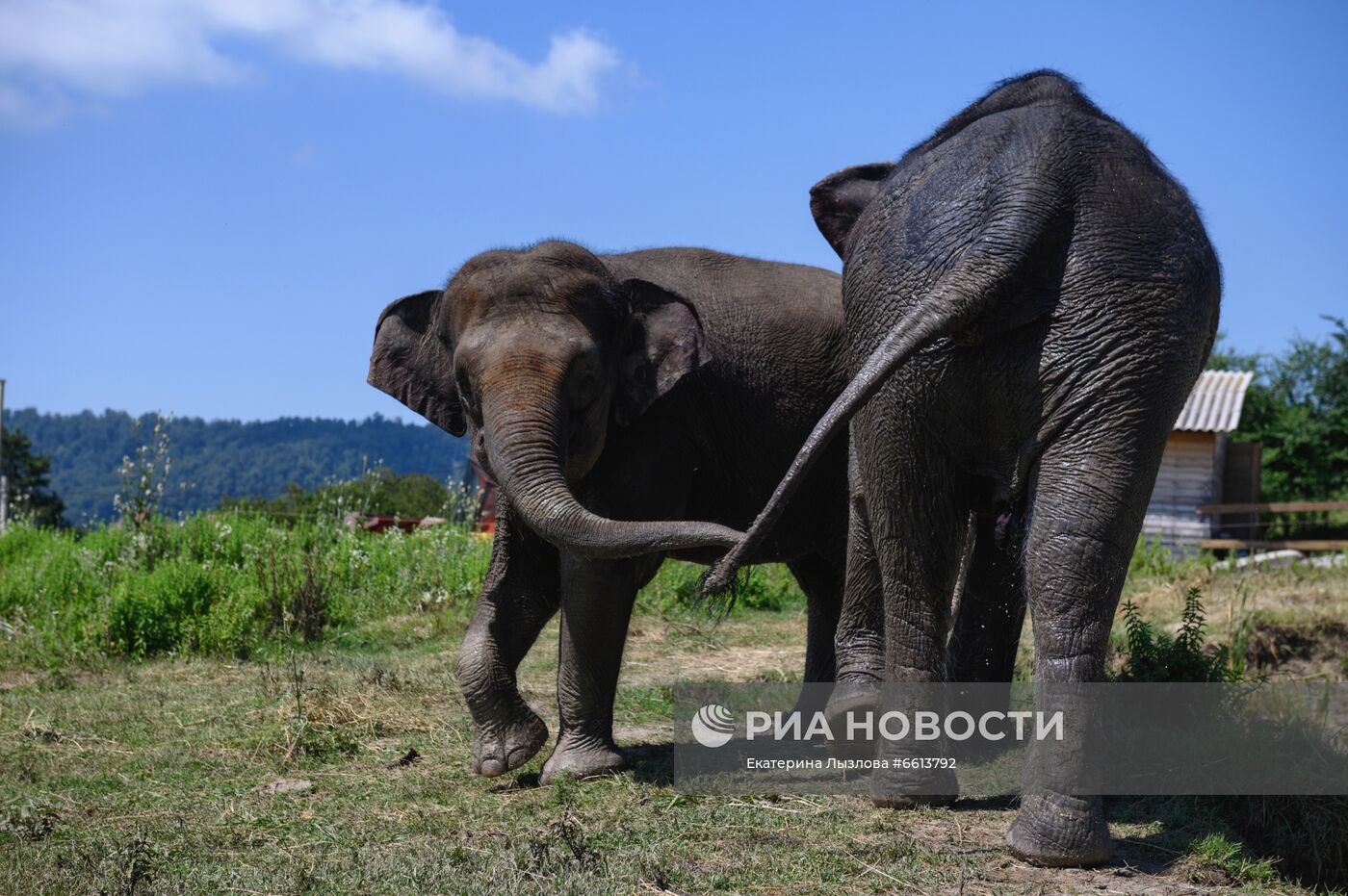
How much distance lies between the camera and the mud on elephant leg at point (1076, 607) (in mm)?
4609

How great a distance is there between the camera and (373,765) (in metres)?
6.78

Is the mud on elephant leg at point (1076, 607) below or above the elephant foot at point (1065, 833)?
above

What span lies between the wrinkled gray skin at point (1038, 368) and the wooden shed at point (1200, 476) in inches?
856

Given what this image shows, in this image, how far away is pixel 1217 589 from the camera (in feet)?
41.4

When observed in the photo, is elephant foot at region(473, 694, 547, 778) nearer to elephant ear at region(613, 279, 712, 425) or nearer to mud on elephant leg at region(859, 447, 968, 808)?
elephant ear at region(613, 279, 712, 425)

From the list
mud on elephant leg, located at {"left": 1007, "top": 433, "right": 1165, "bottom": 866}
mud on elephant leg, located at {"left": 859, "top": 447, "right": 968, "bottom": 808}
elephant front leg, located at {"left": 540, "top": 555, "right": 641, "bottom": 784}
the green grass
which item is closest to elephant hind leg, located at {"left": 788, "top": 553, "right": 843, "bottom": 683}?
the green grass

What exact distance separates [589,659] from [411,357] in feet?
5.90

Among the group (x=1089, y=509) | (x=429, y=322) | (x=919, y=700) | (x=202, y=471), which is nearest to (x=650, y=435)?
(x=429, y=322)

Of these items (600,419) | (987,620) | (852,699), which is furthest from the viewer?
(987,620)

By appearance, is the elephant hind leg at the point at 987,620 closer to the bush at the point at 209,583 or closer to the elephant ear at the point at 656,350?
the elephant ear at the point at 656,350

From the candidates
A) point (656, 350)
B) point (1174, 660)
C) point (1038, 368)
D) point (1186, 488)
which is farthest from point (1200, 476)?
point (1038, 368)

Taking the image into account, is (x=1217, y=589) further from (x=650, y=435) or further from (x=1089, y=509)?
(x=1089, y=509)

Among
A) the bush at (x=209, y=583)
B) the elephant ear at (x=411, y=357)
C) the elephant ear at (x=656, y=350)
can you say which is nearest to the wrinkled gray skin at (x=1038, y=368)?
the elephant ear at (x=656, y=350)

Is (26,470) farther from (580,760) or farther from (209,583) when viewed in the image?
(580,760)
